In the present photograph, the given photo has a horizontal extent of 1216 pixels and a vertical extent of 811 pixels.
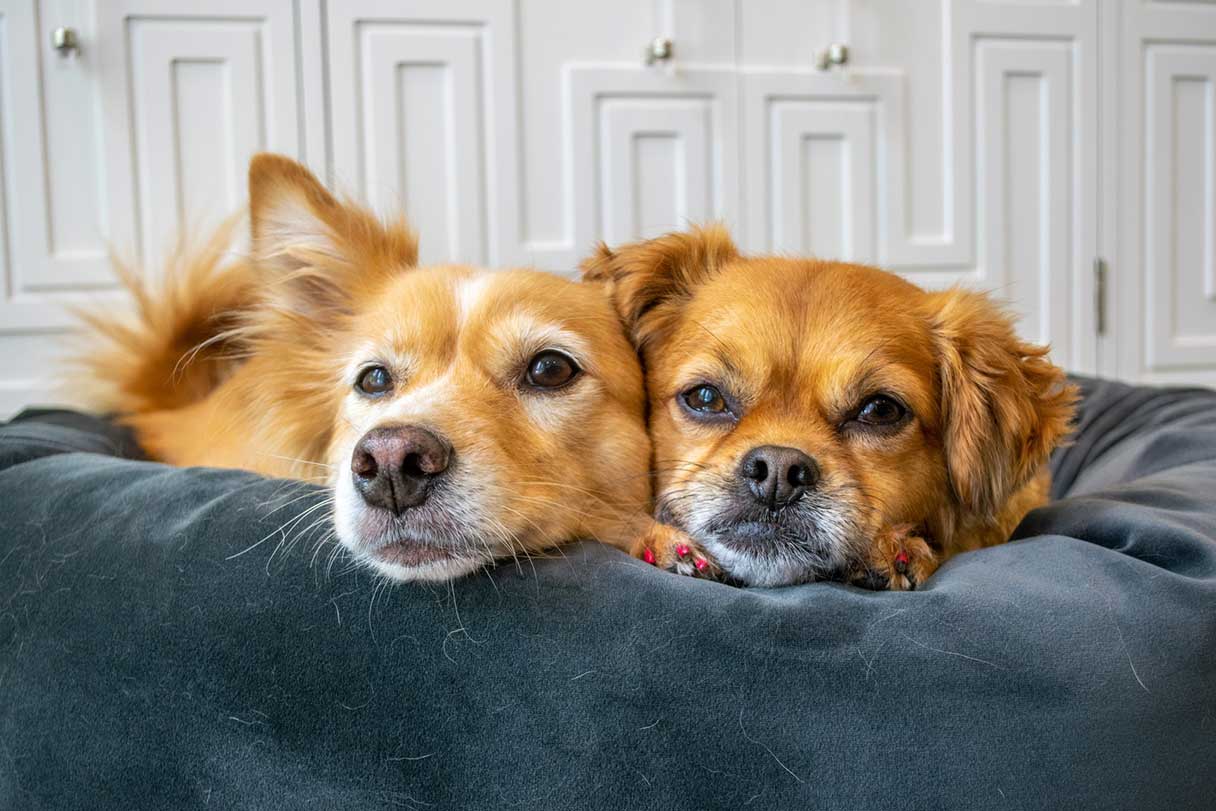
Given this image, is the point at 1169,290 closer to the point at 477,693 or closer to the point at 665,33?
the point at 665,33

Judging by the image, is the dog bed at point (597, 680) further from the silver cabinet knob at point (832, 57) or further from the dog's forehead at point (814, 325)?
the silver cabinet knob at point (832, 57)

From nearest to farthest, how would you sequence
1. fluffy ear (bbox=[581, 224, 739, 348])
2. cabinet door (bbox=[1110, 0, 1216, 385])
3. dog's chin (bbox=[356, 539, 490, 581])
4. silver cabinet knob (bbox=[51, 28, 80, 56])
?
dog's chin (bbox=[356, 539, 490, 581]) → fluffy ear (bbox=[581, 224, 739, 348]) → silver cabinet knob (bbox=[51, 28, 80, 56]) → cabinet door (bbox=[1110, 0, 1216, 385])

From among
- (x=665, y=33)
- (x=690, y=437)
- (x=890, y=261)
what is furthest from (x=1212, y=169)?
(x=690, y=437)

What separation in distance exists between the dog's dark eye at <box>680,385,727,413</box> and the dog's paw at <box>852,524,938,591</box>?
0.29 m

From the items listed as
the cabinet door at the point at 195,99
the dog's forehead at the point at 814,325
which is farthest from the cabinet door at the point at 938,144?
the dog's forehead at the point at 814,325

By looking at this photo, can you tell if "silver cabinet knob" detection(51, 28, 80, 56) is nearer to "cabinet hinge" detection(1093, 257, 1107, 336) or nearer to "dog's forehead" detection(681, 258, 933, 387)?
"dog's forehead" detection(681, 258, 933, 387)

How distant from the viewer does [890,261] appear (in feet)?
10.6

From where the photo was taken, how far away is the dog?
3.66ft

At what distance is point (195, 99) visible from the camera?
2801mm

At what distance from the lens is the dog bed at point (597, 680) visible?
951 mm

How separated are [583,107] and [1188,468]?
201 cm

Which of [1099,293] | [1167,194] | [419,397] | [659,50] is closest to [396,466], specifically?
[419,397]

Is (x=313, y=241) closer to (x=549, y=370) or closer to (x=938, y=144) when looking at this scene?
(x=549, y=370)

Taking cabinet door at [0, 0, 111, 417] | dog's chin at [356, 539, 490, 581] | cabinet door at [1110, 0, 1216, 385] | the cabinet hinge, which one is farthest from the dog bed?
cabinet door at [1110, 0, 1216, 385]
